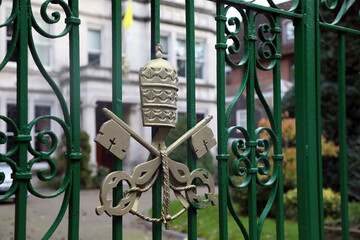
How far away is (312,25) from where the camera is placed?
4.70ft

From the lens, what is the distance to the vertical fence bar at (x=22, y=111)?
86 cm

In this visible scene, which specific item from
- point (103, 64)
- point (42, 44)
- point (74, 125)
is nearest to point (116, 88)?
point (74, 125)

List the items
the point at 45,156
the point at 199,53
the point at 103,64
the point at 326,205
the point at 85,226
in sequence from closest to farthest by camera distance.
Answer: the point at 45,156, the point at 199,53, the point at 326,205, the point at 85,226, the point at 103,64

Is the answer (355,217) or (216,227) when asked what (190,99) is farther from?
(355,217)

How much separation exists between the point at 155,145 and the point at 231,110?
263 millimetres

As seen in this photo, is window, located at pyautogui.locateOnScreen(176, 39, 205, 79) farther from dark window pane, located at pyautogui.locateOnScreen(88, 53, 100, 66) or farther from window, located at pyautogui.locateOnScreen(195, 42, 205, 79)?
dark window pane, located at pyautogui.locateOnScreen(88, 53, 100, 66)

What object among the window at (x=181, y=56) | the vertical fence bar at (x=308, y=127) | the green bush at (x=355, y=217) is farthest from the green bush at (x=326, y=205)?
the vertical fence bar at (x=308, y=127)

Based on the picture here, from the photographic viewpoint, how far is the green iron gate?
34.7 inches

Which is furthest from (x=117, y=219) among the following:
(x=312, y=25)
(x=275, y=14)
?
(x=312, y=25)

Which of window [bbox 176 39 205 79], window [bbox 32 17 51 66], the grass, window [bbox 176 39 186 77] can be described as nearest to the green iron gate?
window [bbox 32 17 51 66]

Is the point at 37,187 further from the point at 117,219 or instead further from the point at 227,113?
the point at 227,113

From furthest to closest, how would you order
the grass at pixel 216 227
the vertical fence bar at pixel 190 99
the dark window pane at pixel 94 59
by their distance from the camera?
1. the dark window pane at pixel 94 59
2. the grass at pixel 216 227
3. the vertical fence bar at pixel 190 99

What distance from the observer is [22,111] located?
875 mm

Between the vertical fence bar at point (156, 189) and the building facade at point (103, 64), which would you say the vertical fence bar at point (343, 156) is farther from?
the vertical fence bar at point (156, 189)
